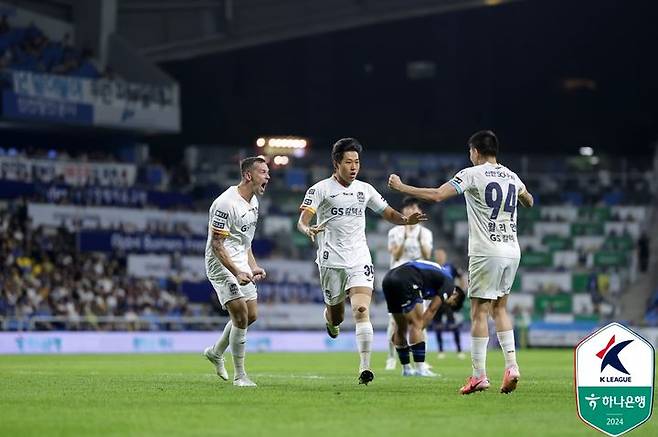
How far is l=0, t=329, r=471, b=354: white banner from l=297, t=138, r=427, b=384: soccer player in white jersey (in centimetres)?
2140

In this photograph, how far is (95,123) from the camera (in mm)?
45688

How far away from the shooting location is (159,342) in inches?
1550

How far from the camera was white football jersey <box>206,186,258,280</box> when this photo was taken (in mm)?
15703

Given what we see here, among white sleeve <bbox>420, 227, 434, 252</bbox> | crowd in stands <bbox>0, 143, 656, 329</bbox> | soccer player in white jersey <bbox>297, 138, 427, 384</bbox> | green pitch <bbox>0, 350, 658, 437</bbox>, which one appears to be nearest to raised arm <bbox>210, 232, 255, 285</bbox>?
soccer player in white jersey <bbox>297, 138, 427, 384</bbox>

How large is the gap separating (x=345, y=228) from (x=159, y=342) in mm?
24146

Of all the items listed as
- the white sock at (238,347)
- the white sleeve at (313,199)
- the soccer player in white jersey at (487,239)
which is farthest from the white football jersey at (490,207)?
the white sock at (238,347)

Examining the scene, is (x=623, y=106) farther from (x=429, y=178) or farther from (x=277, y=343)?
(x=277, y=343)

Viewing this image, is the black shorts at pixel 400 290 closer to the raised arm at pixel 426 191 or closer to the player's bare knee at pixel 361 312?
the player's bare knee at pixel 361 312

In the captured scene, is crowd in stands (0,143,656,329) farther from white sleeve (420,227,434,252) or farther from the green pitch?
the green pitch

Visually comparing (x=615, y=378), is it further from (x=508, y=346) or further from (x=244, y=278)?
(x=244, y=278)

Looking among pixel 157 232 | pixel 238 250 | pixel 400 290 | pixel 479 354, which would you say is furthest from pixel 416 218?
pixel 157 232

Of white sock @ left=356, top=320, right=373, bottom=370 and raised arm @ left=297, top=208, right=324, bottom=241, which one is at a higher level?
raised arm @ left=297, top=208, right=324, bottom=241

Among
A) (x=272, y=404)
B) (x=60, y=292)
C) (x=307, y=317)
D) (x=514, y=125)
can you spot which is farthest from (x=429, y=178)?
(x=272, y=404)

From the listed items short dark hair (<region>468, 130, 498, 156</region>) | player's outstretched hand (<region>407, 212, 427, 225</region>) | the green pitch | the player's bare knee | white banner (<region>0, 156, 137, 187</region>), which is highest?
white banner (<region>0, 156, 137, 187</region>)
